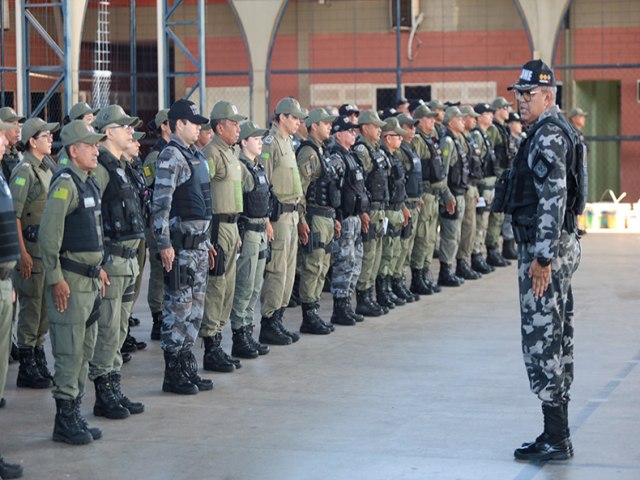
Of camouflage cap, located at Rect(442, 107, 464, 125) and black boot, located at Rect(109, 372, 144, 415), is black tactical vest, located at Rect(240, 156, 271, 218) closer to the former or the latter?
black boot, located at Rect(109, 372, 144, 415)

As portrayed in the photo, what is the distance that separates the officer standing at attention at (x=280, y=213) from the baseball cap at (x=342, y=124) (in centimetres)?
89

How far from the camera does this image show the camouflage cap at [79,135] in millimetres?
7570

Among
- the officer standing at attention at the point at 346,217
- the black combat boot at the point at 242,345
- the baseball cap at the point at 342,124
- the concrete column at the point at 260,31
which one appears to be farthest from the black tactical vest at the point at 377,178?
the concrete column at the point at 260,31

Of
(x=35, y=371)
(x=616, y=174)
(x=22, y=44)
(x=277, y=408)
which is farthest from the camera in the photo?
(x=616, y=174)

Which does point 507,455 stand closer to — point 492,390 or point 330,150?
point 492,390

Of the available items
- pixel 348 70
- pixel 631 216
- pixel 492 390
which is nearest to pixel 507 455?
pixel 492 390

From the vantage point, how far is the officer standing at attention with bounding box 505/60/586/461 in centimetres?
689

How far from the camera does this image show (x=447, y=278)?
47.8ft

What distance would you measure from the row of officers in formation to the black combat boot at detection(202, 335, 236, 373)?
0.01 m

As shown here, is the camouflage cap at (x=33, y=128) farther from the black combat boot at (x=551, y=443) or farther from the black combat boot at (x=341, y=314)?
the black combat boot at (x=551, y=443)

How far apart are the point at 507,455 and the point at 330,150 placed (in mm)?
5212

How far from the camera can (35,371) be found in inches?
365

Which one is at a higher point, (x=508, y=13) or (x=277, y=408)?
(x=508, y=13)

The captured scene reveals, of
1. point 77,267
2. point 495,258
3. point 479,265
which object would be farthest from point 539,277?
point 495,258
